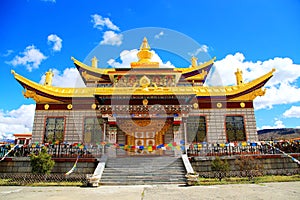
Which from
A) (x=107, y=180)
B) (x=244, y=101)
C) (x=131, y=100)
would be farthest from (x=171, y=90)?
(x=107, y=180)

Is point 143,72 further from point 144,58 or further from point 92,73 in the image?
point 92,73

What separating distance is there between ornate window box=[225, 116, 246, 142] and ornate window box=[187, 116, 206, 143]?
6.74 ft

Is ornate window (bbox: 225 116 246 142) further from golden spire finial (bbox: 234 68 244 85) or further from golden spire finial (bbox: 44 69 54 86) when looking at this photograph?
golden spire finial (bbox: 44 69 54 86)

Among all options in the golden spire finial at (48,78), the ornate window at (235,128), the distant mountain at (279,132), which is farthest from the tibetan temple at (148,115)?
the distant mountain at (279,132)

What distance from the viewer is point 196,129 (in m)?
18.8

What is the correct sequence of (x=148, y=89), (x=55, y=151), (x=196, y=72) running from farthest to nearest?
1. (x=196, y=72)
2. (x=148, y=89)
3. (x=55, y=151)

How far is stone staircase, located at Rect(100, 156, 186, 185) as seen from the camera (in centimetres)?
1134

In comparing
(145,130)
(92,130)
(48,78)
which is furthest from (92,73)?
(145,130)

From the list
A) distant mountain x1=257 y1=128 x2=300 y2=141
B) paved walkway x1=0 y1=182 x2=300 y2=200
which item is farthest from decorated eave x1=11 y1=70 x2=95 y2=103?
distant mountain x1=257 y1=128 x2=300 y2=141

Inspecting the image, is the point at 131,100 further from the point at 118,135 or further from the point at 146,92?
the point at 118,135

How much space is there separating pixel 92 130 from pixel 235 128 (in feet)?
39.4

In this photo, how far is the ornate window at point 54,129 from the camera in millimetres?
18281

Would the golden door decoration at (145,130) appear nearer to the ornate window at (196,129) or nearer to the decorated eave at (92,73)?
the ornate window at (196,129)

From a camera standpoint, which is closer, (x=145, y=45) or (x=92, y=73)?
(x=92, y=73)
